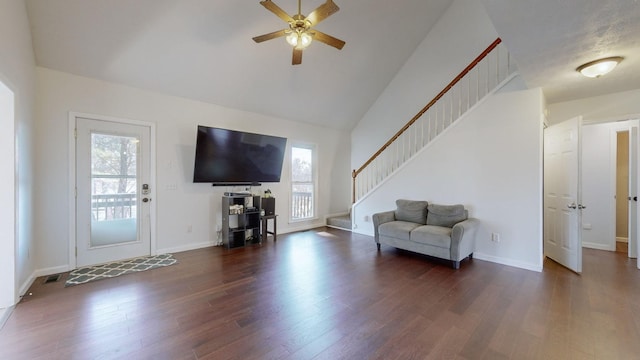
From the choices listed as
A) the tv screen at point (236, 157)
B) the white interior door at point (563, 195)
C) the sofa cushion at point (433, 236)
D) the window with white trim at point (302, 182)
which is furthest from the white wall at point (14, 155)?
the white interior door at point (563, 195)

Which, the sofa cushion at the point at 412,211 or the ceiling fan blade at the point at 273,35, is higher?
the ceiling fan blade at the point at 273,35

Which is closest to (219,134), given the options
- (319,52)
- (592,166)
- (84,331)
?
(319,52)

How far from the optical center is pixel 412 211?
449cm

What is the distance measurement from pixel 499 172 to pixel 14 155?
18.9ft

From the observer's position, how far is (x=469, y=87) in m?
4.93

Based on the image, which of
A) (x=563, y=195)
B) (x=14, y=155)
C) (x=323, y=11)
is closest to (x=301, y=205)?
(x=323, y=11)

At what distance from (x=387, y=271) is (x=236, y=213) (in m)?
2.79

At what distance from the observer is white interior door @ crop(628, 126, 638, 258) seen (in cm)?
380

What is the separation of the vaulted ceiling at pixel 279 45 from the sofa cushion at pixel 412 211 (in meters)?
2.27

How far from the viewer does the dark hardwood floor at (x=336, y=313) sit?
190cm

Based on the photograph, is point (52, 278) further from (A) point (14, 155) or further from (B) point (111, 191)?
(A) point (14, 155)

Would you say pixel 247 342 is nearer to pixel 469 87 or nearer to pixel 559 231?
pixel 559 231

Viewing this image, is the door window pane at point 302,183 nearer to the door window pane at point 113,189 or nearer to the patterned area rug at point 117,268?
the patterned area rug at point 117,268

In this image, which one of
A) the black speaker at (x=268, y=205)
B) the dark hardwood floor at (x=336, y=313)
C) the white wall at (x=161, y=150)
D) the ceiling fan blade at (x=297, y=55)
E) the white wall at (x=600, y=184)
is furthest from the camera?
the black speaker at (x=268, y=205)
